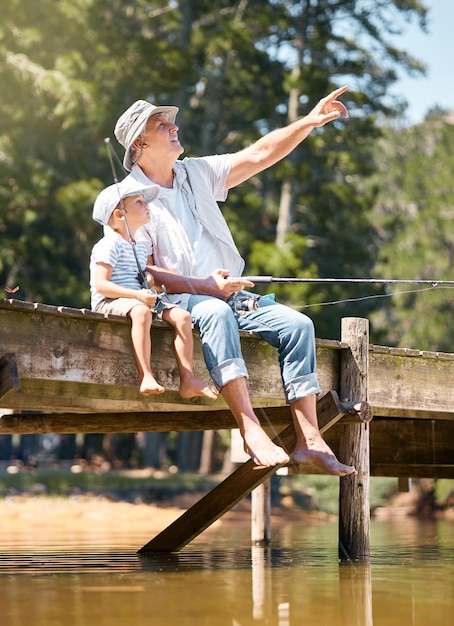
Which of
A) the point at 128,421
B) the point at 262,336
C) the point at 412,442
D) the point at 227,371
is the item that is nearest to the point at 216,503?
the point at 128,421

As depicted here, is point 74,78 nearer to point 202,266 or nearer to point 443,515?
point 443,515

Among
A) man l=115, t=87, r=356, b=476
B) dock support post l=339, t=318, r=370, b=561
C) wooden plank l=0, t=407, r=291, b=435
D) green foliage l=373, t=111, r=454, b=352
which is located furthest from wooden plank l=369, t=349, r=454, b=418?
green foliage l=373, t=111, r=454, b=352

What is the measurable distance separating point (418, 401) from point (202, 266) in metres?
1.88

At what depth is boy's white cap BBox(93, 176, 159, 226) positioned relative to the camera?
579 cm

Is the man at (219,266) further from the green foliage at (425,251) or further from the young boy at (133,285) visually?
the green foliage at (425,251)

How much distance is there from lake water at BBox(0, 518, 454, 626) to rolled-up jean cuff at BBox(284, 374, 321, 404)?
0.90 m

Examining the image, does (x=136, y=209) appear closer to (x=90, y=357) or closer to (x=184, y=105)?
(x=90, y=357)

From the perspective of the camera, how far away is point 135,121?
610 centimetres

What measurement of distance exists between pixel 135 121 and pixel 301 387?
5.47ft

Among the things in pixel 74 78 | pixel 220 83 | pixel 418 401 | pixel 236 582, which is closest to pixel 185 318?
pixel 236 582

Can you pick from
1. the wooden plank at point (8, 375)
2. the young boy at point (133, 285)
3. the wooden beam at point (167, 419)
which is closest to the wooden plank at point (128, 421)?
the wooden beam at point (167, 419)

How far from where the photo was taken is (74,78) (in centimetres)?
2212

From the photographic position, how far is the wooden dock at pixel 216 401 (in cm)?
528

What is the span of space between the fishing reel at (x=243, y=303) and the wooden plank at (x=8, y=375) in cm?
133
